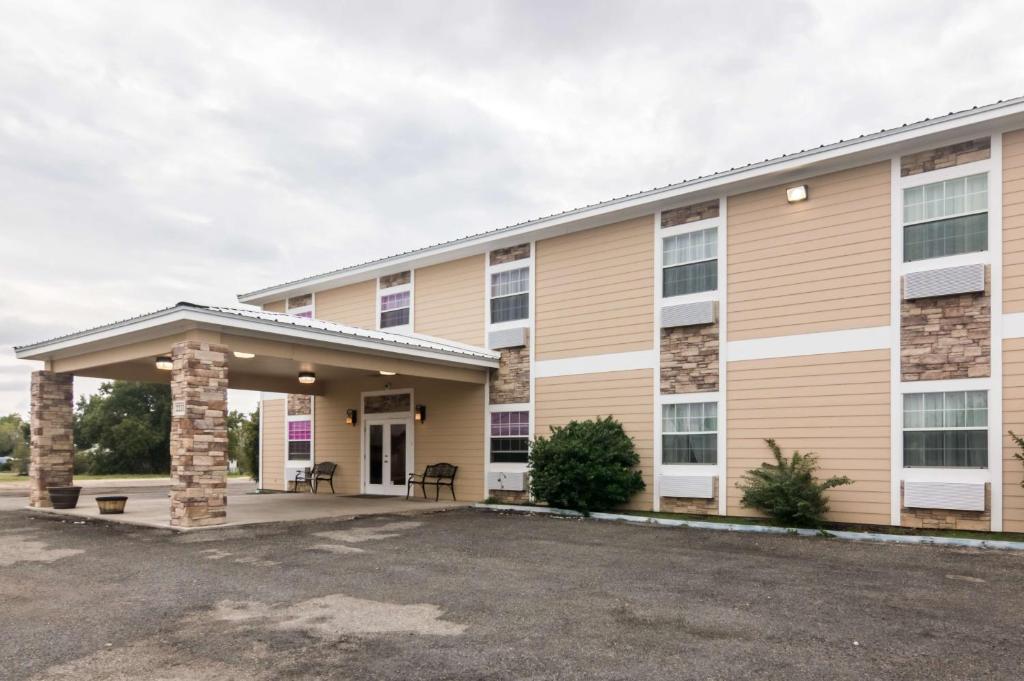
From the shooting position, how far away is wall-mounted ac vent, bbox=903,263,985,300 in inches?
406

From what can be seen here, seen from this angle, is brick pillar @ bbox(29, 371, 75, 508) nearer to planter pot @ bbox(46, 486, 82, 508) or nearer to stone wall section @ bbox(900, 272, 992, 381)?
planter pot @ bbox(46, 486, 82, 508)

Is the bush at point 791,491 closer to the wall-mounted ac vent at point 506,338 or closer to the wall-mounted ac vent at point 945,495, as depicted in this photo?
the wall-mounted ac vent at point 945,495

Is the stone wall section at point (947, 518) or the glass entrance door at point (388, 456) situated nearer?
the stone wall section at point (947, 518)

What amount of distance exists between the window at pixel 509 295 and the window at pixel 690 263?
3.40m

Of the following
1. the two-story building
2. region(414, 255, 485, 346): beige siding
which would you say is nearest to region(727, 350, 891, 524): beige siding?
the two-story building

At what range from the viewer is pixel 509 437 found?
15617 mm

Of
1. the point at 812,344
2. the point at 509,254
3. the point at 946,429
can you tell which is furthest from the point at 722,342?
the point at 509,254

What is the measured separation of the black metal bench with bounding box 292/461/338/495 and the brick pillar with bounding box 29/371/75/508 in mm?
5827

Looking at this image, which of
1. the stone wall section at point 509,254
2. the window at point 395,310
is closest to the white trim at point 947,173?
the stone wall section at point 509,254

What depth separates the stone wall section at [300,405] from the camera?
20.1 m

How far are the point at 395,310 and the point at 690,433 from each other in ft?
28.4

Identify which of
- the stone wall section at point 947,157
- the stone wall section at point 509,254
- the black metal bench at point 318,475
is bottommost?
the black metal bench at point 318,475

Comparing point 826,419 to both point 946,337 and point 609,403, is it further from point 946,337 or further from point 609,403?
point 609,403

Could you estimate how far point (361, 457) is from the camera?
1862 cm
